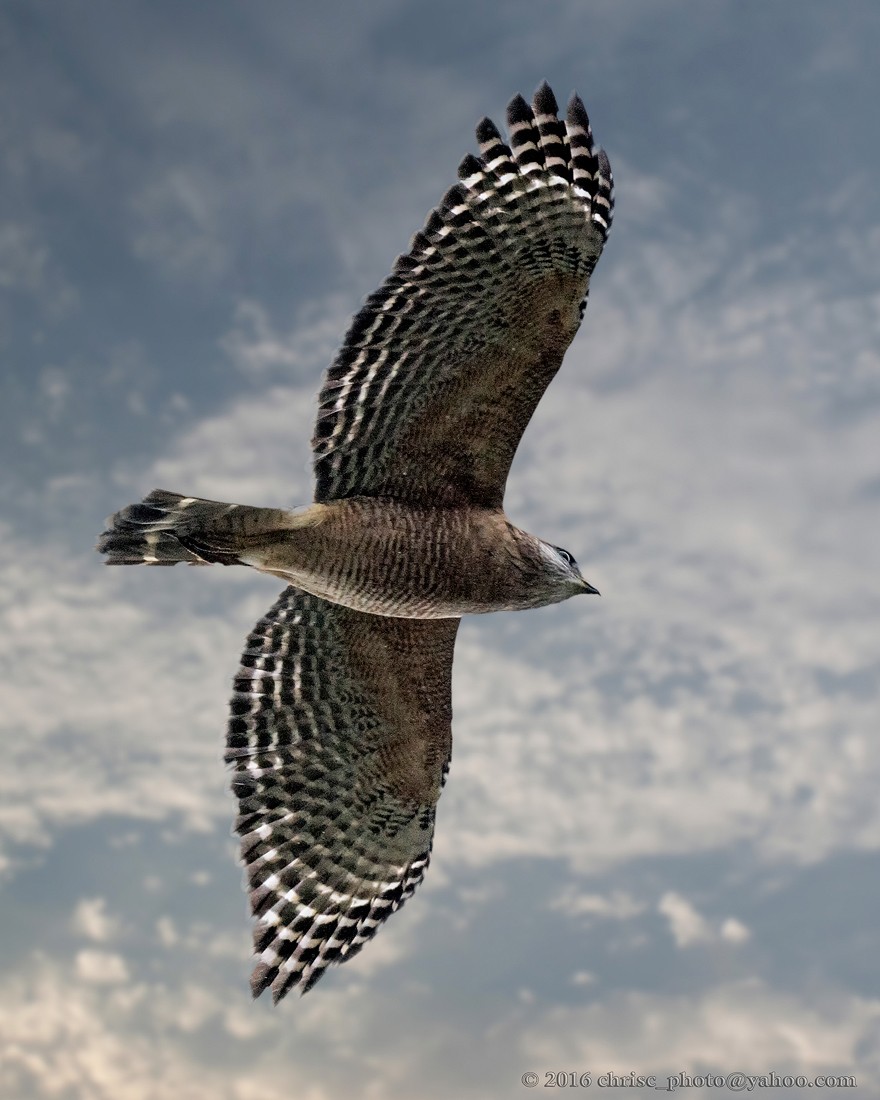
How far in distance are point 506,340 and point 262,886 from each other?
14.3 ft

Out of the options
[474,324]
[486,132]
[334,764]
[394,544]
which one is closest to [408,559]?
[394,544]

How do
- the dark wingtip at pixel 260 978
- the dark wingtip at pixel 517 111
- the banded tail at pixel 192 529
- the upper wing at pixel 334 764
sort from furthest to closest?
the upper wing at pixel 334 764 < the dark wingtip at pixel 260 978 < the banded tail at pixel 192 529 < the dark wingtip at pixel 517 111

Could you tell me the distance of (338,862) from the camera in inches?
378

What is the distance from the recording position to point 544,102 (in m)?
7.88

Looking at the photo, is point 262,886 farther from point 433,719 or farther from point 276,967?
point 433,719

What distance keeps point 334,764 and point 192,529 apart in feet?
7.49

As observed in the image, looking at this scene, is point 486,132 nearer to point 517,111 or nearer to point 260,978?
point 517,111

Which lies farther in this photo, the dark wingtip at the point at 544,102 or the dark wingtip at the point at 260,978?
the dark wingtip at the point at 260,978

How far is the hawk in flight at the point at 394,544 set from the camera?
7.98 meters

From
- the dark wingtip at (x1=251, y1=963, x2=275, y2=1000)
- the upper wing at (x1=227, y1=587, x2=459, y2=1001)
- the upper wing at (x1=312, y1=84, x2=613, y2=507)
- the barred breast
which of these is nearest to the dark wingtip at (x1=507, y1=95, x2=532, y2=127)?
the upper wing at (x1=312, y1=84, x2=613, y2=507)

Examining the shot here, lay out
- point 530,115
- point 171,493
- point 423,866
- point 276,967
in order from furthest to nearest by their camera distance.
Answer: point 423,866
point 276,967
point 171,493
point 530,115

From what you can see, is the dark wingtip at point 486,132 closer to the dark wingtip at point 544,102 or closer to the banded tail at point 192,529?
the dark wingtip at point 544,102

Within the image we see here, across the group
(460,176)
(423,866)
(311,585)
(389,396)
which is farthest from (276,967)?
(460,176)

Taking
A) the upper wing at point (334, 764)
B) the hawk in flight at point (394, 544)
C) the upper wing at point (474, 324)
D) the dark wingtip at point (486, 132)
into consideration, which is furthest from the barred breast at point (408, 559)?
the dark wingtip at point (486, 132)
